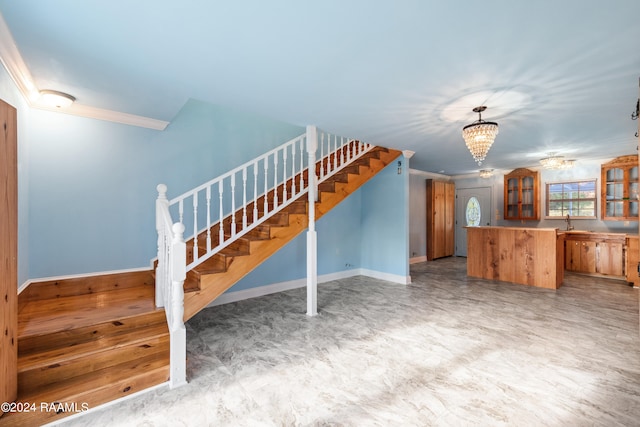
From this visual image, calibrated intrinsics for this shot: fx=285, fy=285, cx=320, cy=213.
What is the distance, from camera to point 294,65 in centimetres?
221

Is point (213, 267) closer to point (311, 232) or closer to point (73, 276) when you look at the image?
point (311, 232)

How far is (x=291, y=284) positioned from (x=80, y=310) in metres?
2.89

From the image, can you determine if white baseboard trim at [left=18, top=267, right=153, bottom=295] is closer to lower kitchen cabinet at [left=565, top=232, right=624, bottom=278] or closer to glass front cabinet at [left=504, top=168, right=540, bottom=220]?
lower kitchen cabinet at [left=565, top=232, right=624, bottom=278]

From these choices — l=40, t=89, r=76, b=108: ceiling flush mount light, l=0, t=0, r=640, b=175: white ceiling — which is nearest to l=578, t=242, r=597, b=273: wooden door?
l=0, t=0, r=640, b=175: white ceiling

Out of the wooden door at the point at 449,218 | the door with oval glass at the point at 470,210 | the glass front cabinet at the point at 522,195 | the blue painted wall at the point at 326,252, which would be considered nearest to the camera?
the blue painted wall at the point at 326,252

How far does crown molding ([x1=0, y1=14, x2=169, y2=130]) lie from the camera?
1.87 meters

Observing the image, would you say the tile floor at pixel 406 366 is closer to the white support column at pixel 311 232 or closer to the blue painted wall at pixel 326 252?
the white support column at pixel 311 232

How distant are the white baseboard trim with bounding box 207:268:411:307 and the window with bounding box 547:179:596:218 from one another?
170 inches

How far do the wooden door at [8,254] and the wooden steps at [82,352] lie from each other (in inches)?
6.4

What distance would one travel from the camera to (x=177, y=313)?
7.31 ft

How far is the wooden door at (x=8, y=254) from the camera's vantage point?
1.72m

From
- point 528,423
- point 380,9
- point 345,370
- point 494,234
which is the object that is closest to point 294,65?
point 380,9

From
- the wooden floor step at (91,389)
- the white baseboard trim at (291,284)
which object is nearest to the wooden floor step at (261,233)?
the white baseboard trim at (291,284)

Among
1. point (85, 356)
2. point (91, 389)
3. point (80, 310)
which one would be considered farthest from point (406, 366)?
point (80, 310)
